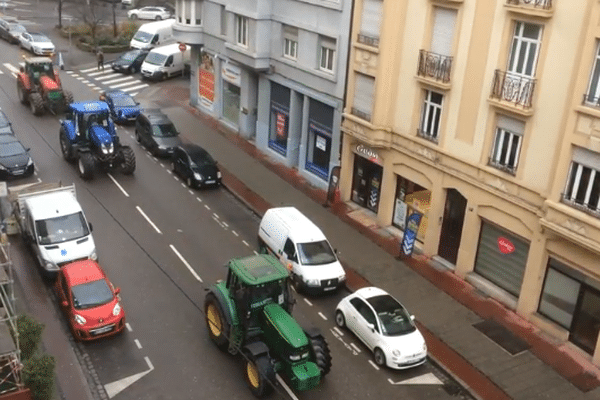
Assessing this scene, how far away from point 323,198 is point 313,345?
1455 cm

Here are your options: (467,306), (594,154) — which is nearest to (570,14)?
(594,154)

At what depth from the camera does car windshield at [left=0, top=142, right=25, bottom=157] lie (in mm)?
31297

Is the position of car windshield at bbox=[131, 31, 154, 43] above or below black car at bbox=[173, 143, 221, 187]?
above

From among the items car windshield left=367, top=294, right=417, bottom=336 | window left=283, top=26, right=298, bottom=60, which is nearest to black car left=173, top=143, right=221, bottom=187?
window left=283, top=26, right=298, bottom=60

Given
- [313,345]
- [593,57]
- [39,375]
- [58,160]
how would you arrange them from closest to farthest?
[39,375]
[313,345]
[593,57]
[58,160]

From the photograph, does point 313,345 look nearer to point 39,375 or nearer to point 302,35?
point 39,375

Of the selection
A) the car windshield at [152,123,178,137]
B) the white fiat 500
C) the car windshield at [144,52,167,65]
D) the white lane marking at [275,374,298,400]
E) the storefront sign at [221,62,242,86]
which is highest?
the storefront sign at [221,62,242,86]

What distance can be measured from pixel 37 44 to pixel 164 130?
24.0 meters

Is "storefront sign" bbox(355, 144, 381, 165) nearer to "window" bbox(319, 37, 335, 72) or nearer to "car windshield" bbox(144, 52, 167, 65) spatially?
"window" bbox(319, 37, 335, 72)

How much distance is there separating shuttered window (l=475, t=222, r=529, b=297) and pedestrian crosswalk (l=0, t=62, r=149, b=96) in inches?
1192

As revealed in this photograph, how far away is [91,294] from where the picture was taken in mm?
20109

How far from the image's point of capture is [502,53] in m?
22.3

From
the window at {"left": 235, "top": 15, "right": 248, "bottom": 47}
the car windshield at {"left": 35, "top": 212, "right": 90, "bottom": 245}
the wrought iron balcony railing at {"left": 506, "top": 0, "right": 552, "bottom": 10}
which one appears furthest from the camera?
the window at {"left": 235, "top": 15, "right": 248, "bottom": 47}

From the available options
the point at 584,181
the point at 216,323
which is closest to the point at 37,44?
the point at 216,323
